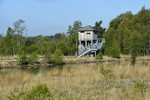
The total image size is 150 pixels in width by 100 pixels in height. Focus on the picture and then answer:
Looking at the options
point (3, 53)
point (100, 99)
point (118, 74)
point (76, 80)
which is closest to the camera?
point (100, 99)

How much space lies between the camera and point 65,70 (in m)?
13.6

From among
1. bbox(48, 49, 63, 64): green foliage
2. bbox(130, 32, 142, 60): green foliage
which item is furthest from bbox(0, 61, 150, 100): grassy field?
bbox(130, 32, 142, 60): green foliage

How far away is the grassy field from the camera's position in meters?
6.31

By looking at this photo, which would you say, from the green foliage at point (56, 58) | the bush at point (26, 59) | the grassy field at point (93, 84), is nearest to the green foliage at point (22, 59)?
the bush at point (26, 59)

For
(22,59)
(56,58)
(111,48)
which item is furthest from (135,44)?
(22,59)

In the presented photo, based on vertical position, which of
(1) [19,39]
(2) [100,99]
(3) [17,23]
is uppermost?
(3) [17,23]

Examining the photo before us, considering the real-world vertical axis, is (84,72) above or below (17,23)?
below

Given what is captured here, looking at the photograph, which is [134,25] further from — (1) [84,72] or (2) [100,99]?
(2) [100,99]

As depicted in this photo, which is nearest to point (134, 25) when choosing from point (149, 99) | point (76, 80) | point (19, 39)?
point (19, 39)

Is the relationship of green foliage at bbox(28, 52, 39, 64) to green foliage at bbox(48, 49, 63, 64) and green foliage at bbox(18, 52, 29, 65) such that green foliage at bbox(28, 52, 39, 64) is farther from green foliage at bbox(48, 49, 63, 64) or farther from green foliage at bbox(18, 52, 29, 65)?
green foliage at bbox(48, 49, 63, 64)

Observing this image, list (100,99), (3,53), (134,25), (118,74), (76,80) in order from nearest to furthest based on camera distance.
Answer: (100,99)
(76,80)
(118,74)
(3,53)
(134,25)

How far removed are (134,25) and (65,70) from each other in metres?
36.1

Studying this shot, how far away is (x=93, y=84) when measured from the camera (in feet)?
30.0

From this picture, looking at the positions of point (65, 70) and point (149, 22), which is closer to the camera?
point (65, 70)
